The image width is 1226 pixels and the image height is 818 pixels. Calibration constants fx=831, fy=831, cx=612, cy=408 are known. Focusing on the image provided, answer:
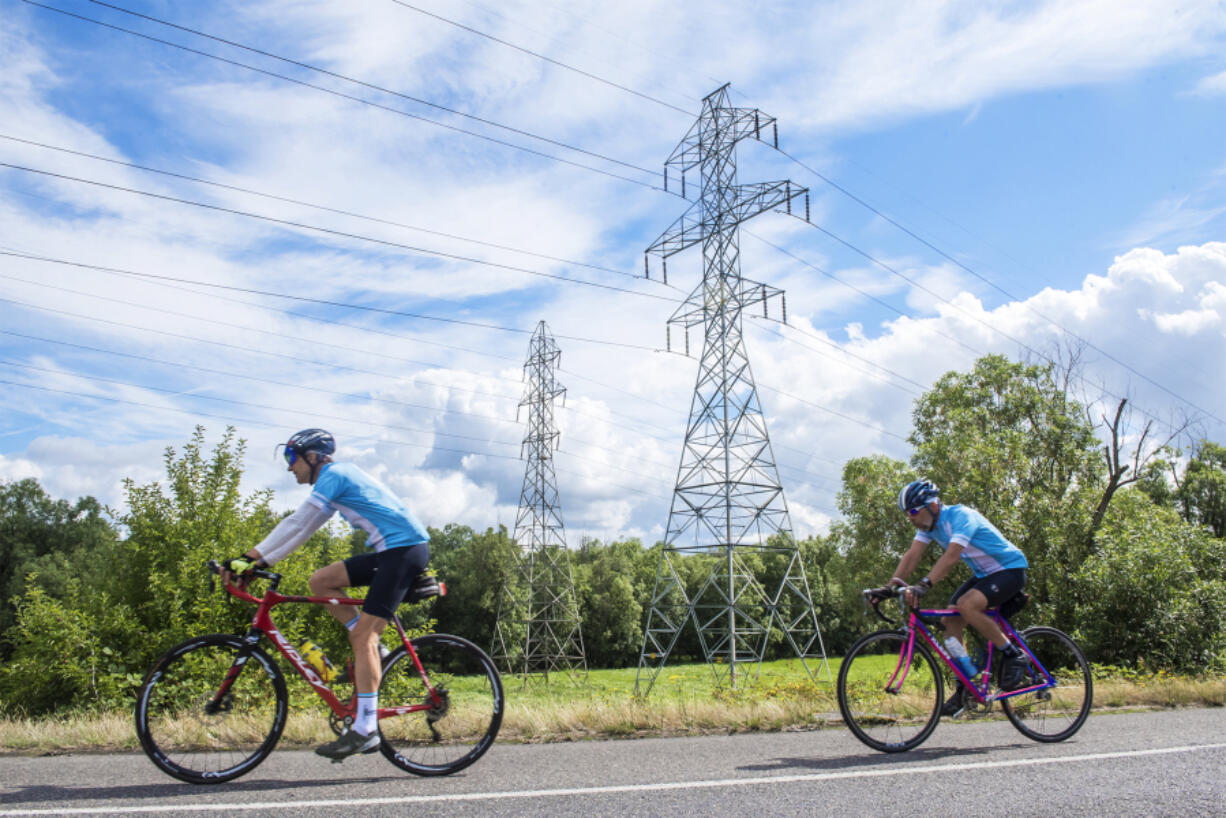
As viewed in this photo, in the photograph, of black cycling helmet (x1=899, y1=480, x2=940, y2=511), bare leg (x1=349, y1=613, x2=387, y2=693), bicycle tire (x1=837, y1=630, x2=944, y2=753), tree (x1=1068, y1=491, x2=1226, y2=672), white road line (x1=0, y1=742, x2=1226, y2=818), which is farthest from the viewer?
tree (x1=1068, y1=491, x2=1226, y2=672)

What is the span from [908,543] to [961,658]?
2867cm

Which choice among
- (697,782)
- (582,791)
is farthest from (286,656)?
(697,782)

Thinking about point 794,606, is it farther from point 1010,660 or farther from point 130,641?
point 1010,660

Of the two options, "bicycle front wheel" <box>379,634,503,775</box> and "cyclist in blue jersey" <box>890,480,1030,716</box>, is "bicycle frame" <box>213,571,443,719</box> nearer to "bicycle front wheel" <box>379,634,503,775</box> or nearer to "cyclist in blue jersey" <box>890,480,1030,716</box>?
"bicycle front wheel" <box>379,634,503,775</box>

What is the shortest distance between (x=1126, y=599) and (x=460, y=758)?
1728cm

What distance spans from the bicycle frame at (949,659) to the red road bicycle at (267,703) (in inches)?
108

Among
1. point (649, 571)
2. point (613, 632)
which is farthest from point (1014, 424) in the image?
point (649, 571)

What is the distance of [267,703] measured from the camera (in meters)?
5.09

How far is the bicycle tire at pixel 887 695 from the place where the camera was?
18.1 ft

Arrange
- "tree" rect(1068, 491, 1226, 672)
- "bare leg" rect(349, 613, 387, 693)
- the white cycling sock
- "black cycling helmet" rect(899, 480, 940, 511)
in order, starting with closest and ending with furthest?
the white cycling sock, "bare leg" rect(349, 613, 387, 693), "black cycling helmet" rect(899, 480, 940, 511), "tree" rect(1068, 491, 1226, 672)

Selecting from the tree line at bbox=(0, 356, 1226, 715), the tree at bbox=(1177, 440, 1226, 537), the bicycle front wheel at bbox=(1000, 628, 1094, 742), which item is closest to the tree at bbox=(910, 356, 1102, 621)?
the tree line at bbox=(0, 356, 1226, 715)

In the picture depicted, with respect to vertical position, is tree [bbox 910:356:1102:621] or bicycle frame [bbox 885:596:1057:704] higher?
tree [bbox 910:356:1102:621]

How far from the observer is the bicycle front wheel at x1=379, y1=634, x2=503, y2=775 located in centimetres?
488

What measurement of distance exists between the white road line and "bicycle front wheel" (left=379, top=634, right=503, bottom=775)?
892 millimetres
